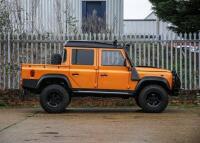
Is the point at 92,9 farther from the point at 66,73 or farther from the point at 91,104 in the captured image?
the point at 66,73

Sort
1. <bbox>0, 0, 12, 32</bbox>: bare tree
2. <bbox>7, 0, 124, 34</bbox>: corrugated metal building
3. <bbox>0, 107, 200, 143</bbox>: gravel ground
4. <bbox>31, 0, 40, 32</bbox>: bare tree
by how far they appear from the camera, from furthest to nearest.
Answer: <bbox>31, 0, 40, 32</bbox>: bare tree
<bbox>7, 0, 124, 34</bbox>: corrugated metal building
<bbox>0, 0, 12, 32</bbox>: bare tree
<bbox>0, 107, 200, 143</bbox>: gravel ground

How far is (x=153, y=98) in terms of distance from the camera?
16406 mm

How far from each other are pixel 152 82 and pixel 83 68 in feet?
6.11

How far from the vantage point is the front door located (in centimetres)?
1620

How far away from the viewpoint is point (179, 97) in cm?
1914

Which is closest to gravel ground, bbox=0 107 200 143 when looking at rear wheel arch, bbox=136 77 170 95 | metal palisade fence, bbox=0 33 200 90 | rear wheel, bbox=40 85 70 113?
rear wheel, bbox=40 85 70 113

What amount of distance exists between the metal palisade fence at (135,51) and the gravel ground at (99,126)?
2.57m

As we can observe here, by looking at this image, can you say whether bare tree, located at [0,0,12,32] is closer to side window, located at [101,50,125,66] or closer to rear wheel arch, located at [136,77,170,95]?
side window, located at [101,50,125,66]

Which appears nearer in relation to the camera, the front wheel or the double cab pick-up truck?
the double cab pick-up truck

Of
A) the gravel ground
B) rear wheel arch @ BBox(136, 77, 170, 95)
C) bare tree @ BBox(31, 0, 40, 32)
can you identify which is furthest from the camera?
bare tree @ BBox(31, 0, 40, 32)

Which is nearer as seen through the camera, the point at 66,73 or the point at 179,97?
the point at 66,73

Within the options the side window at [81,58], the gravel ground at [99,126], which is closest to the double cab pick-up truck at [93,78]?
the side window at [81,58]

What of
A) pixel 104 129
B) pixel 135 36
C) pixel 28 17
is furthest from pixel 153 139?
pixel 28 17

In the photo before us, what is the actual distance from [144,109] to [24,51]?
5.19m
